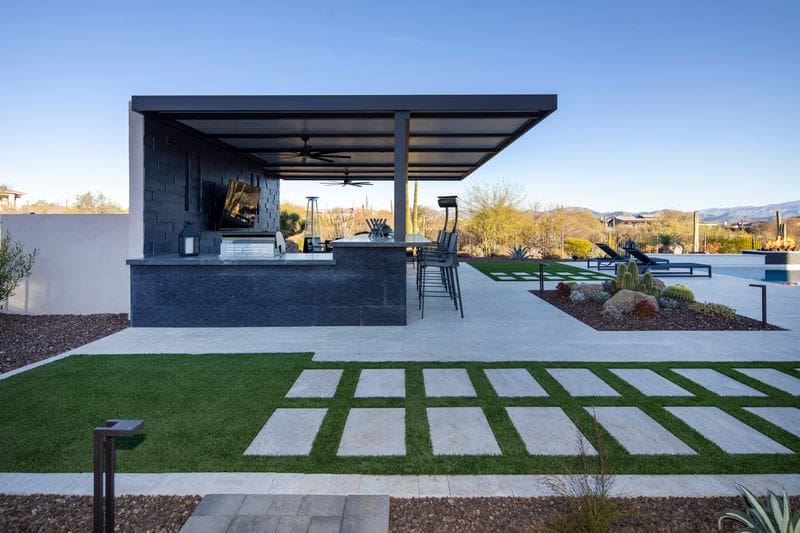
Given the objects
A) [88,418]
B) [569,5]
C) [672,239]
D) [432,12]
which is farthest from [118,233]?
[672,239]

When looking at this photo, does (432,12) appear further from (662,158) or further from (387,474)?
(662,158)

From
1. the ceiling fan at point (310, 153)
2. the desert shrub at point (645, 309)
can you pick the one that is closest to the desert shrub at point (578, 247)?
the ceiling fan at point (310, 153)

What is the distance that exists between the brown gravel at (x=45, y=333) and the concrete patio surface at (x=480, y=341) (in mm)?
350

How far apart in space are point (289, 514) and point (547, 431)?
1616 millimetres

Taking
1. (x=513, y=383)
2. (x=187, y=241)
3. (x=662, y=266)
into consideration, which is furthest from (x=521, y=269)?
(x=513, y=383)

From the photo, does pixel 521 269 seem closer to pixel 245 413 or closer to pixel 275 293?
pixel 275 293

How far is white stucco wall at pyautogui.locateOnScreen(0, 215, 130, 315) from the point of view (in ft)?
23.0

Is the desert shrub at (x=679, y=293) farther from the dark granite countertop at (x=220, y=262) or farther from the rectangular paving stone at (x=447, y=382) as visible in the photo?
the dark granite countertop at (x=220, y=262)

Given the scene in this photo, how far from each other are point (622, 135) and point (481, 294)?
65.4 ft

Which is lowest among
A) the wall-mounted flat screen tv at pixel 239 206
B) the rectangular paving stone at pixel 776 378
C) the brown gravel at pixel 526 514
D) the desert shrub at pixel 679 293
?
the brown gravel at pixel 526 514

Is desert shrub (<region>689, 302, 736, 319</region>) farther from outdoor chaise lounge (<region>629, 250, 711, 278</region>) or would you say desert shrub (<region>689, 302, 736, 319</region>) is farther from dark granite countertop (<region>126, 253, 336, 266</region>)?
dark granite countertop (<region>126, 253, 336, 266</region>)

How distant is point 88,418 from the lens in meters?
3.19

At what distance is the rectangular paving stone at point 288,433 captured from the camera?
106 inches

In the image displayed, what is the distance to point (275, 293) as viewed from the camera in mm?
6246
